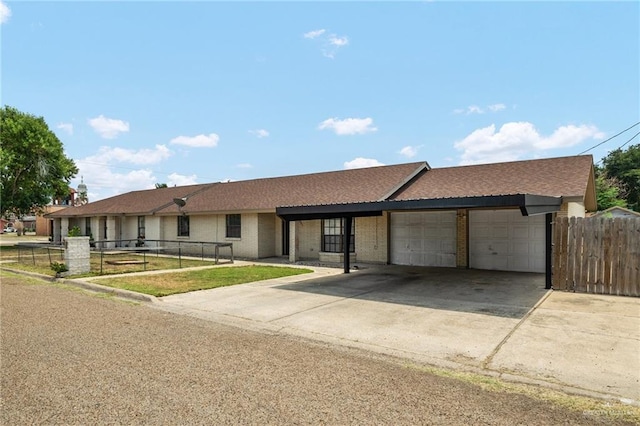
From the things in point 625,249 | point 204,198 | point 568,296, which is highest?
point 204,198

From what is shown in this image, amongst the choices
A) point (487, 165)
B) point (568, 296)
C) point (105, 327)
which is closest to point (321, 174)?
point (487, 165)

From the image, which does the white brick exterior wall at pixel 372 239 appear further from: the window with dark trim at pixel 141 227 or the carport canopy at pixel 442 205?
the window with dark trim at pixel 141 227

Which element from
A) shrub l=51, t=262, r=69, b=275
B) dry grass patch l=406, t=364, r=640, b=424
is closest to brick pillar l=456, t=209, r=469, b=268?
dry grass patch l=406, t=364, r=640, b=424

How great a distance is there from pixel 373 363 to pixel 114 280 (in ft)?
34.8

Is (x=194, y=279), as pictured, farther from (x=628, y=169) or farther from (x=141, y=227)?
(x=628, y=169)

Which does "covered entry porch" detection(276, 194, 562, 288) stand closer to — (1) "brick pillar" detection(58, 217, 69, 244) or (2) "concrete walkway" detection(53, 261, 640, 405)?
(2) "concrete walkway" detection(53, 261, 640, 405)

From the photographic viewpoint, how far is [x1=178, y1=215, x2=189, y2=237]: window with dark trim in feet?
83.7

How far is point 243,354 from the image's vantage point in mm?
5746

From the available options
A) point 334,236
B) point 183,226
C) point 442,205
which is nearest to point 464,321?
point 442,205

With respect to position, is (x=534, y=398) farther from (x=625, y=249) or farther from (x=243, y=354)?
(x=625, y=249)

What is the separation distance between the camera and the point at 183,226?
25.7 m

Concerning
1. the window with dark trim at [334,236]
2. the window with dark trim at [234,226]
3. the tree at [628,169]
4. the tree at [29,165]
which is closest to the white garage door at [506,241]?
the window with dark trim at [334,236]

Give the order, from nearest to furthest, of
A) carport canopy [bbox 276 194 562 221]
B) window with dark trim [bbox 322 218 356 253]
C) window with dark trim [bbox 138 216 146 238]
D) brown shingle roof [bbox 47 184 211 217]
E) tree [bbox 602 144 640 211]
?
carport canopy [bbox 276 194 562 221] < window with dark trim [bbox 322 218 356 253] < brown shingle roof [bbox 47 184 211 217] < window with dark trim [bbox 138 216 146 238] < tree [bbox 602 144 640 211]

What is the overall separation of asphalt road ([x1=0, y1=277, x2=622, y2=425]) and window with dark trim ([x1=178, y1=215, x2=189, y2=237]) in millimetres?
18692
